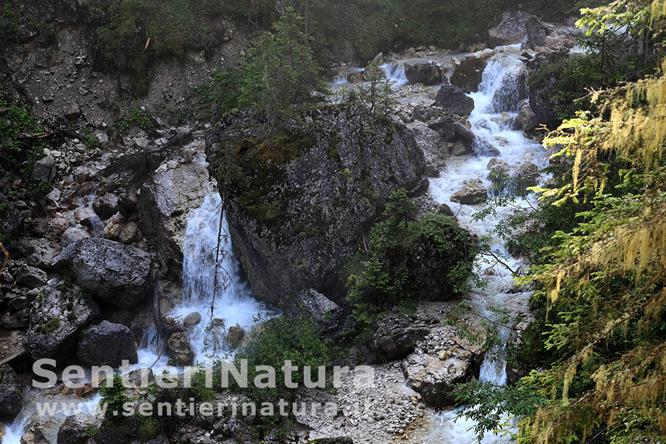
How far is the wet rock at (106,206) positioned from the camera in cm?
2091

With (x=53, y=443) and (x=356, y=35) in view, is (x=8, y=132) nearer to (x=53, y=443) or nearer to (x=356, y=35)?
(x=53, y=443)

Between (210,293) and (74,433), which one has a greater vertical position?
(210,293)

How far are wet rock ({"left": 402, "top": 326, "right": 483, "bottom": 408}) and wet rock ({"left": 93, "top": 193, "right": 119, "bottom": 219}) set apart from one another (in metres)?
12.7

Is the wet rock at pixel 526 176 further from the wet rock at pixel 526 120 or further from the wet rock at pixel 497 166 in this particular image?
the wet rock at pixel 526 120

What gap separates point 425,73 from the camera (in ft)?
91.0

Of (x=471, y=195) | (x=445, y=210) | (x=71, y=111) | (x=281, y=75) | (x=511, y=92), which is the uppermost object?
(x=511, y=92)

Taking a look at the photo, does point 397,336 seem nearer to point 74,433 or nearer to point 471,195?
point 471,195

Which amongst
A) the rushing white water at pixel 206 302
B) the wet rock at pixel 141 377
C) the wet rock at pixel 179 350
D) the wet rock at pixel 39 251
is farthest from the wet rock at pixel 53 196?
the wet rock at pixel 141 377

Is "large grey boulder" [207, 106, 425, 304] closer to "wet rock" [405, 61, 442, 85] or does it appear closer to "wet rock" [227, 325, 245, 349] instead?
"wet rock" [227, 325, 245, 349]

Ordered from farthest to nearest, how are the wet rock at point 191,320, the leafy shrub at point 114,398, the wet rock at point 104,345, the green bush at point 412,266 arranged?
the wet rock at point 191,320 < the wet rock at point 104,345 < the green bush at point 412,266 < the leafy shrub at point 114,398

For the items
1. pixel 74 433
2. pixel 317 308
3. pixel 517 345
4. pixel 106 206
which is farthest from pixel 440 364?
pixel 106 206

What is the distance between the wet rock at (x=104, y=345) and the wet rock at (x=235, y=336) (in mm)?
2924

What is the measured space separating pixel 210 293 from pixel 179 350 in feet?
7.96

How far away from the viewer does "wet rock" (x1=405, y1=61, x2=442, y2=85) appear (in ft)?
90.8
